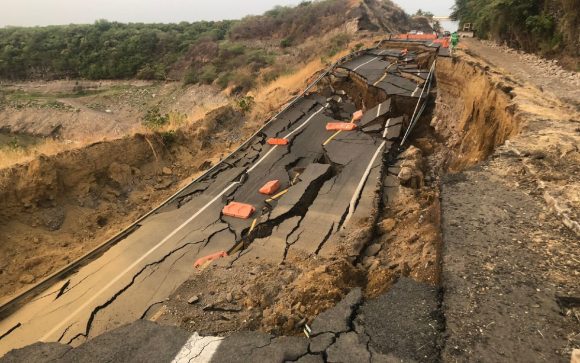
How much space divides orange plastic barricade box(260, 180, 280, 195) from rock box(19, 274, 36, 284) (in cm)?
517

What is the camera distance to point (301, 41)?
43.2 meters

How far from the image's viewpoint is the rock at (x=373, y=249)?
6.28m

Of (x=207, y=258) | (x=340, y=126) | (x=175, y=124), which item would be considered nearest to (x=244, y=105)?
(x=175, y=124)

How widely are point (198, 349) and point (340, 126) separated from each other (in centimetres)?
934

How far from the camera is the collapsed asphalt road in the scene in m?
6.29

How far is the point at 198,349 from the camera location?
168 inches

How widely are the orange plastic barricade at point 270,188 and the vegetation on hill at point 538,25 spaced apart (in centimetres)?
1447

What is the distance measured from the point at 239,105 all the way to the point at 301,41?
1188 inches

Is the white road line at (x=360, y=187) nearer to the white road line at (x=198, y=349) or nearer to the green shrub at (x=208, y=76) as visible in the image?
the white road line at (x=198, y=349)

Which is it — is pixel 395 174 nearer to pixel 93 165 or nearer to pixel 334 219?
pixel 334 219

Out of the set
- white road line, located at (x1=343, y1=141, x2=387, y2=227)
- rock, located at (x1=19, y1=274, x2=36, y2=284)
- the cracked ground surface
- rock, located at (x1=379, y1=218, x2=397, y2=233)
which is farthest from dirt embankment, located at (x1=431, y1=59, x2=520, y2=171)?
rock, located at (x1=19, y1=274, x2=36, y2=284)

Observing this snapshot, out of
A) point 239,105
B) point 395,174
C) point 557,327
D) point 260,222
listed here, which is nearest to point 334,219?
point 260,222

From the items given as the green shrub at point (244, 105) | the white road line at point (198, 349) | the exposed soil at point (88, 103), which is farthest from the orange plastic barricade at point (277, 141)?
the exposed soil at point (88, 103)

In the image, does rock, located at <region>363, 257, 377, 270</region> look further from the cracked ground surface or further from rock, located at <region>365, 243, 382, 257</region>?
the cracked ground surface
